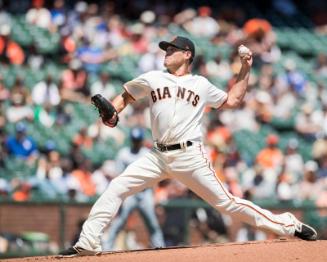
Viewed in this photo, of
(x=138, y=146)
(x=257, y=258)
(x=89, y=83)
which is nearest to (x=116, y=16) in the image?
(x=89, y=83)

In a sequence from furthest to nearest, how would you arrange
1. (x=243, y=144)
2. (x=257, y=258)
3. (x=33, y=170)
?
(x=243, y=144), (x=33, y=170), (x=257, y=258)

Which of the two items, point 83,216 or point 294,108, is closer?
point 83,216

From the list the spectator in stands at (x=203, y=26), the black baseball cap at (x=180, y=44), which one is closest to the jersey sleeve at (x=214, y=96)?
the black baseball cap at (x=180, y=44)

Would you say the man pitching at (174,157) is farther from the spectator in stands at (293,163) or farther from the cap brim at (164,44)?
the spectator in stands at (293,163)

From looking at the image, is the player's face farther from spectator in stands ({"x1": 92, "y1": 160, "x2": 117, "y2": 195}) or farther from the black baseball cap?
spectator in stands ({"x1": 92, "y1": 160, "x2": 117, "y2": 195})

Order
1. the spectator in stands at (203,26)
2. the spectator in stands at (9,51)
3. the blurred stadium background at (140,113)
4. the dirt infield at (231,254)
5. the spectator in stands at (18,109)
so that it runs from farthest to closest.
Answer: the spectator in stands at (203,26), the spectator in stands at (9,51), the spectator in stands at (18,109), the blurred stadium background at (140,113), the dirt infield at (231,254)

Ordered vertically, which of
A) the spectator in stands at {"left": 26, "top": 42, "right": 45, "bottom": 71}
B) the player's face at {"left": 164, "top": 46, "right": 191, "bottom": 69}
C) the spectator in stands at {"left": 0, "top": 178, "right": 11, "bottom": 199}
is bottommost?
the spectator in stands at {"left": 0, "top": 178, "right": 11, "bottom": 199}

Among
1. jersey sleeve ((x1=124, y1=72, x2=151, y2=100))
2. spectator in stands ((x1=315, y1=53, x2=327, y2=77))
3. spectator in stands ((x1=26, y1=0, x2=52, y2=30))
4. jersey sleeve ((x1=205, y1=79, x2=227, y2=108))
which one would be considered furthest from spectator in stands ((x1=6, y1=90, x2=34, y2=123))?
jersey sleeve ((x1=205, y1=79, x2=227, y2=108))

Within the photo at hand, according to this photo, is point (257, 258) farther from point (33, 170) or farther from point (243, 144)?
point (243, 144)
